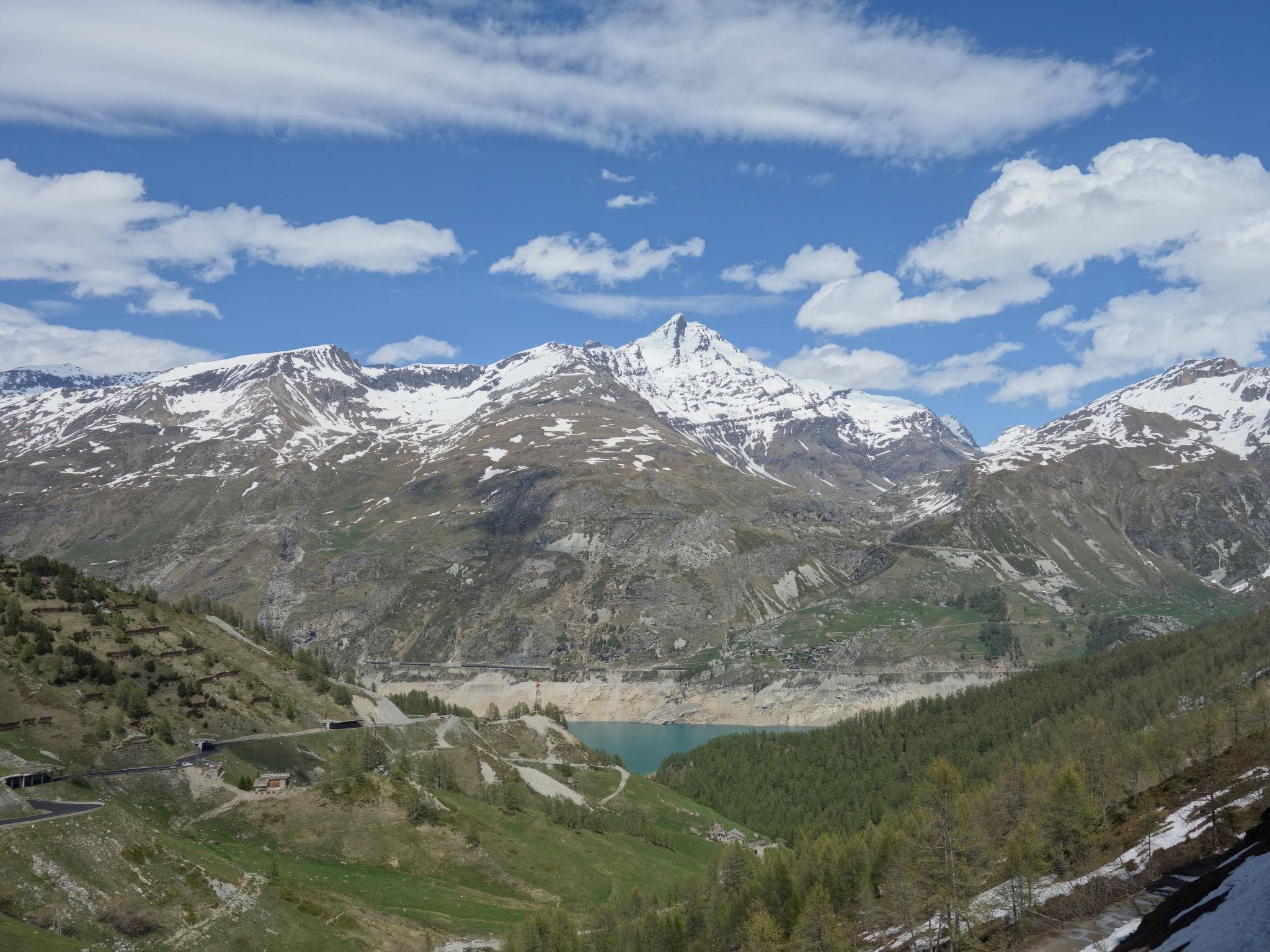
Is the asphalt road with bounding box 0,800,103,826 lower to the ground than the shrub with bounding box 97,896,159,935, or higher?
higher

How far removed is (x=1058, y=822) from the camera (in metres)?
84.9

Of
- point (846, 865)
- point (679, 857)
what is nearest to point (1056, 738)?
point (679, 857)

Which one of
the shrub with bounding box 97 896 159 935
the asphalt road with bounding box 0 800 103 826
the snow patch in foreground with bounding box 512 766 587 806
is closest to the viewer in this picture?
the shrub with bounding box 97 896 159 935

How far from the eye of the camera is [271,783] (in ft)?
361

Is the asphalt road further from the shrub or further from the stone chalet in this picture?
the stone chalet

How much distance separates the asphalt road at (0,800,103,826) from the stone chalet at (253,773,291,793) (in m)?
25.9

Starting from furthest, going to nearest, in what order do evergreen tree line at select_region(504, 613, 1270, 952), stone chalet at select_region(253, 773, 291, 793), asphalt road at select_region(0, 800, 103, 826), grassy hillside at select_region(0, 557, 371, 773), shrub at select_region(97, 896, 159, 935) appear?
1. stone chalet at select_region(253, 773, 291, 793)
2. grassy hillside at select_region(0, 557, 371, 773)
3. evergreen tree line at select_region(504, 613, 1270, 952)
4. asphalt road at select_region(0, 800, 103, 826)
5. shrub at select_region(97, 896, 159, 935)

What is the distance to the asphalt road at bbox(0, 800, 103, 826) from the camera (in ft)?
225

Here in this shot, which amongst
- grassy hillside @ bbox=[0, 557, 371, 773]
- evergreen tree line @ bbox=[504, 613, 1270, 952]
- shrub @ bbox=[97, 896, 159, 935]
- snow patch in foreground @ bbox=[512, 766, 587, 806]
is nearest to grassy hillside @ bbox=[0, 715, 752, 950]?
shrub @ bbox=[97, 896, 159, 935]

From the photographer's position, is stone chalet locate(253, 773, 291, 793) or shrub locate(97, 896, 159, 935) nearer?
shrub locate(97, 896, 159, 935)

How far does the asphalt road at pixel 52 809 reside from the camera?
225ft

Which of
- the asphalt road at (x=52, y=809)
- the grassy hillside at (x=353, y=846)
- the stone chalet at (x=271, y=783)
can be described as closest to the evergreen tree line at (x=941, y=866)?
the grassy hillside at (x=353, y=846)

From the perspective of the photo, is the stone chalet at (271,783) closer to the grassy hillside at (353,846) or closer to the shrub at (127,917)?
the grassy hillside at (353,846)

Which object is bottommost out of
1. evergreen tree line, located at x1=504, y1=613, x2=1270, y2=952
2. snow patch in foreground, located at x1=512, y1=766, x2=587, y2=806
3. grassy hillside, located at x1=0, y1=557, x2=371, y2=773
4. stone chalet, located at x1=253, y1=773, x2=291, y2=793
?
evergreen tree line, located at x1=504, y1=613, x2=1270, y2=952
